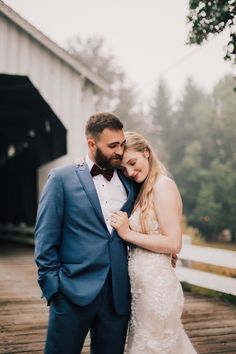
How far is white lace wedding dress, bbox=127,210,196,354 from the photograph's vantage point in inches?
107

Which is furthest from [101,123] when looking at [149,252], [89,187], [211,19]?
[211,19]

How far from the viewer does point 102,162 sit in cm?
261

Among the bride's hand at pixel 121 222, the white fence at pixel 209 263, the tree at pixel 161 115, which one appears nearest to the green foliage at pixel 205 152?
the tree at pixel 161 115

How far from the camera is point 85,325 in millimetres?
2461

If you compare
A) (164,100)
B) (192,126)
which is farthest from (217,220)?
(164,100)

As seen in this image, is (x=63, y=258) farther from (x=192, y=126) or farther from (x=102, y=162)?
(x=192, y=126)

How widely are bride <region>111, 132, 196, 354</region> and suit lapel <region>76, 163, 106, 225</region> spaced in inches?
10.2

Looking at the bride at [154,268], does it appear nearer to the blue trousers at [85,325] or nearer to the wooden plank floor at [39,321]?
the blue trousers at [85,325]

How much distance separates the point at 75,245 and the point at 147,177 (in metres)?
0.73

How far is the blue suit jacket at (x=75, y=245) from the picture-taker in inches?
95.2

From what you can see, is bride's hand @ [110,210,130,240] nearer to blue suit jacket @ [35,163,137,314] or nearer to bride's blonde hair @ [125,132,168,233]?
blue suit jacket @ [35,163,137,314]

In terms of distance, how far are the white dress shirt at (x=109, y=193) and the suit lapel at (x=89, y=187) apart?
0.24 feet

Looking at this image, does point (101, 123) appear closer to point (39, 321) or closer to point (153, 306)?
point (153, 306)

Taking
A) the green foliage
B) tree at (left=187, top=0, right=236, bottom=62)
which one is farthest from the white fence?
the green foliage
